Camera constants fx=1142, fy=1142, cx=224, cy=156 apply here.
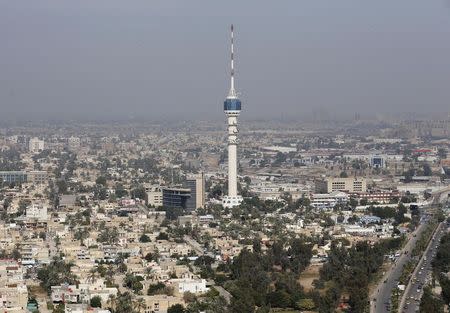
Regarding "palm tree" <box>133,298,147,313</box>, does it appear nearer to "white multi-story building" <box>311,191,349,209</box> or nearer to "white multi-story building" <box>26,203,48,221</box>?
"white multi-story building" <box>26,203,48,221</box>

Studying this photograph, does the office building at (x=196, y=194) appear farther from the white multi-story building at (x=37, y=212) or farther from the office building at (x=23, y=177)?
the office building at (x=23, y=177)

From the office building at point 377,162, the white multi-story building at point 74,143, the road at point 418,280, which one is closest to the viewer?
the road at point 418,280

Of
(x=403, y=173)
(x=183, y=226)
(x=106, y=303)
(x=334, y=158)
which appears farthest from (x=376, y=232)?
(x=334, y=158)

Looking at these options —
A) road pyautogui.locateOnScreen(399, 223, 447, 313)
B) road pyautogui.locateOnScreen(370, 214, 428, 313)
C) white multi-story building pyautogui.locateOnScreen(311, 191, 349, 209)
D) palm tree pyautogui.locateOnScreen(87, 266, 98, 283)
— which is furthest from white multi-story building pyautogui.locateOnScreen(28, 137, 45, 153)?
palm tree pyautogui.locateOnScreen(87, 266, 98, 283)

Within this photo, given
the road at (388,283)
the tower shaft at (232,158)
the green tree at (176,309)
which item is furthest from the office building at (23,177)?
the green tree at (176,309)

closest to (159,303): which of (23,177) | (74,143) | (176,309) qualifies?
(176,309)
